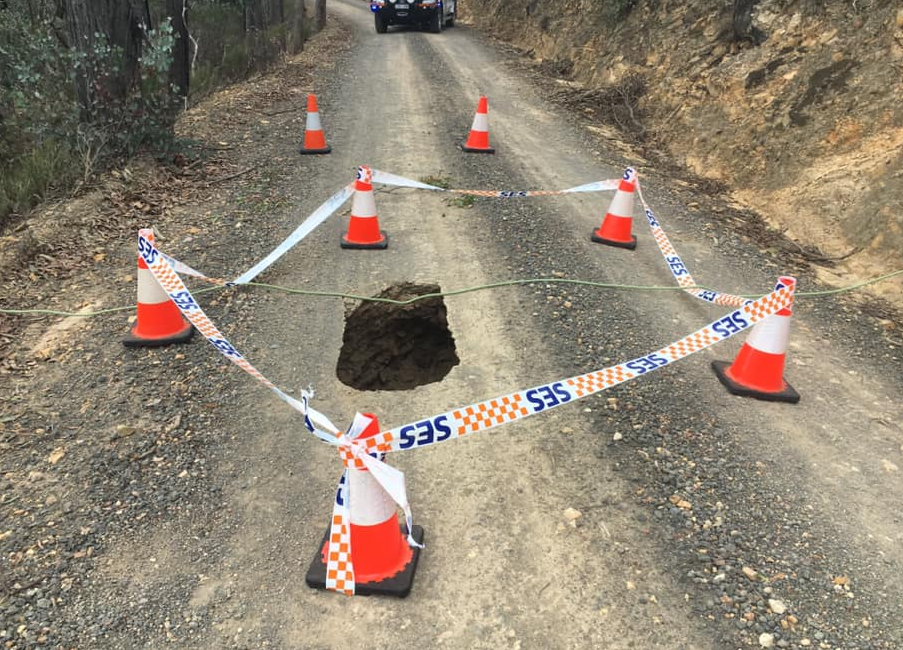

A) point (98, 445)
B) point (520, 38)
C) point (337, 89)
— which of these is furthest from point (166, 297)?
point (520, 38)

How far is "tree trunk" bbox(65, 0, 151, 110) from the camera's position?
6.36 metres

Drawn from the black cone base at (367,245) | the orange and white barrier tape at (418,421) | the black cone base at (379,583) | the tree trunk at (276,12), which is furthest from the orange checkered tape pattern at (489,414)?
the tree trunk at (276,12)

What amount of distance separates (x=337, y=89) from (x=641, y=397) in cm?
1077

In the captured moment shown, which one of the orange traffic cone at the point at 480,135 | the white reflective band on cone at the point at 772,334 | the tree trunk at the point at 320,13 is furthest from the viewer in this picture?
the tree trunk at the point at 320,13

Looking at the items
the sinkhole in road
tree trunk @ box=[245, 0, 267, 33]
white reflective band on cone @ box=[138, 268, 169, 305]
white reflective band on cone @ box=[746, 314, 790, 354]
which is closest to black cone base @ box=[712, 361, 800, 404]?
white reflective band on cone @ box=[746, 314, 790, 354]

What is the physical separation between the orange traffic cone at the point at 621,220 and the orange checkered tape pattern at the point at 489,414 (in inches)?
141

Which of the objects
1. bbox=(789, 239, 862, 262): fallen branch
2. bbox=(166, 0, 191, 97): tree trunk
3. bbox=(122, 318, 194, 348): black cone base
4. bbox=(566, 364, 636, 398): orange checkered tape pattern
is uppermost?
bbox=(166, 0, 191, 97): tree trunk

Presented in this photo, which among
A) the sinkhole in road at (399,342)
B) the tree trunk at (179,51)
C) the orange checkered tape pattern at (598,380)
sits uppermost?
the tree trunk at (179,51)

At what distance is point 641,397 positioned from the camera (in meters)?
3.87

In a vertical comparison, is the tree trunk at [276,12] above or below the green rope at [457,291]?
above

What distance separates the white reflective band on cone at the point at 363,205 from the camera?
18.7ft

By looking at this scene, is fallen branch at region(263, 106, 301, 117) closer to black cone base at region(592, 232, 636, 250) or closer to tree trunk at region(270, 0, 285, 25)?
black cone base at region(592, 232, 636, 250)

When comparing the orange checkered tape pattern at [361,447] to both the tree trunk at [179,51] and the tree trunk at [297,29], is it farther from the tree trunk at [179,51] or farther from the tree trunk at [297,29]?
the tree trunk at [297,29]

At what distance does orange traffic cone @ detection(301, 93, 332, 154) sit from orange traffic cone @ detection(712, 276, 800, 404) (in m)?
6.42
